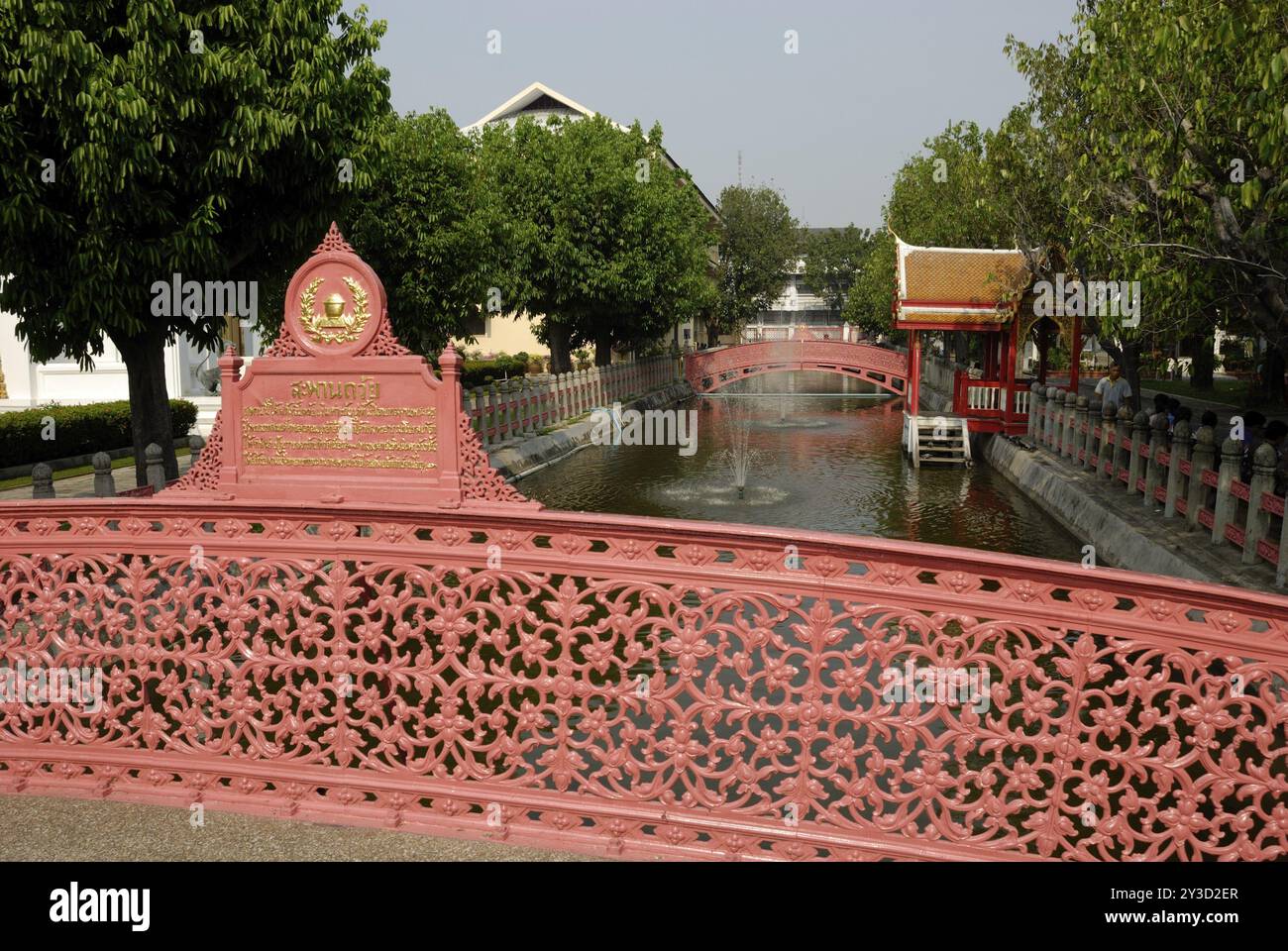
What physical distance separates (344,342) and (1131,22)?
1019cm

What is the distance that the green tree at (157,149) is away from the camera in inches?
385

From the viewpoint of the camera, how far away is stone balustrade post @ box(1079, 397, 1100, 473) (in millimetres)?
16406

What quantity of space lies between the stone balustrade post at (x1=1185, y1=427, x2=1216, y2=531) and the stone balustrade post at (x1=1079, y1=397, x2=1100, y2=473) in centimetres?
500

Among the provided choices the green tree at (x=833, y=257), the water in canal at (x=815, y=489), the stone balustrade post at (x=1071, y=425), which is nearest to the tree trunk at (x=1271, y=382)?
the water in canal at (x=815, y=489)

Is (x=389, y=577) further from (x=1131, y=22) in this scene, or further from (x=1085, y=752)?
(x=1131, y=22)

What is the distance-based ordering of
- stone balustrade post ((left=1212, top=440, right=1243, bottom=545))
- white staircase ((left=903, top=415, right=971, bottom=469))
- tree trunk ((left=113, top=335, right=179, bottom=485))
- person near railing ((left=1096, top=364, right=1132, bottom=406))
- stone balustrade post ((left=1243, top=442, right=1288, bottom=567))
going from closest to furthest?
stone balustrade post ((left=1243, top=442, right=1288, bottom=567))
stone balustrade post ((left=1212, top=440, right=1243, bottom=545))
tree trunk ((left=113, top=335, right=179, bottom=485))
person near railing ((left=1096, top=364, right=1132, bottom=406))
white staircase ((left=903, top=415, right=971, bottom=469))

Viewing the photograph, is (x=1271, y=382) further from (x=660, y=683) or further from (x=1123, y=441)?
(x=660, y=683)

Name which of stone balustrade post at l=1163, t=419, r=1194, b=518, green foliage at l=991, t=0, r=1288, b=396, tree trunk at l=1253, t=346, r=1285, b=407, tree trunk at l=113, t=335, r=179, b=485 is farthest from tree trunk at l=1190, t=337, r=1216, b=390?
tree trunk at l=113, t=335, r=179, b=485

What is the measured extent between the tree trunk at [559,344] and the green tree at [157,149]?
59.3 ft

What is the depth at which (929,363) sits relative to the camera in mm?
45844

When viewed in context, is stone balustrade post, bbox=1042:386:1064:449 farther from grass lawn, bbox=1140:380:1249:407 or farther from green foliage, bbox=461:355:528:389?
green foliage, bbox=461:355:528:389

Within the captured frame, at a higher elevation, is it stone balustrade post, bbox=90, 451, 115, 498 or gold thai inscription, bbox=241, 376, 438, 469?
gold thai inscription, bbox=241, 376, 438, 469

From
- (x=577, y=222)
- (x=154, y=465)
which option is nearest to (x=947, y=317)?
(x=577, y=222)
